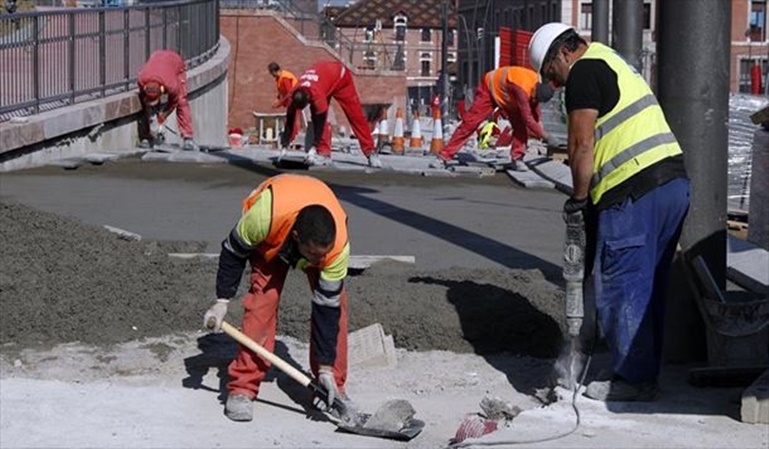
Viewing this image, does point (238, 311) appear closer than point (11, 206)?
Yes

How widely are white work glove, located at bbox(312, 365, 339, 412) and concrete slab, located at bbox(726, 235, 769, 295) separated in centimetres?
280

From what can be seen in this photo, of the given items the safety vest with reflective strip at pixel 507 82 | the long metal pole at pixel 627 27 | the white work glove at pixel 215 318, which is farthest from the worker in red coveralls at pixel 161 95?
the white work glove at pixel 215 318

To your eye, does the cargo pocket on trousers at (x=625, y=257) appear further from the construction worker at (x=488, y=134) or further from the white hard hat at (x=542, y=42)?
the construction worker at (x=488, y=134)

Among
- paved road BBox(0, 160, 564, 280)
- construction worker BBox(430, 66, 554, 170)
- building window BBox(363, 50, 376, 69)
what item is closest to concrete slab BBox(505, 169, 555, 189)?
paved road BBox(0, 160, 564, 280)

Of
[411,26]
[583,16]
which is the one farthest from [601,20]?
[411,26]

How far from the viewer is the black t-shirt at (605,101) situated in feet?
21.3

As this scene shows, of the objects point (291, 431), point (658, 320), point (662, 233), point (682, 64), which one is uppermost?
point (682, 64)

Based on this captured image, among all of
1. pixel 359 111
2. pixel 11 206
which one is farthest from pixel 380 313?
pixel 359 111

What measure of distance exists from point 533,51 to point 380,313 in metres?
2.00

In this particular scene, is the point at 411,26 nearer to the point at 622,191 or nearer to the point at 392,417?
the point at 622,191

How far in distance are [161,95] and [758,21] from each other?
6822cm

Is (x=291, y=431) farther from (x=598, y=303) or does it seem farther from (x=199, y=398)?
(x=598, y=303)

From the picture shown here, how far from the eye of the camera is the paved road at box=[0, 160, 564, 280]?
11.2m

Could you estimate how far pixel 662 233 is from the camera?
6711 mm
